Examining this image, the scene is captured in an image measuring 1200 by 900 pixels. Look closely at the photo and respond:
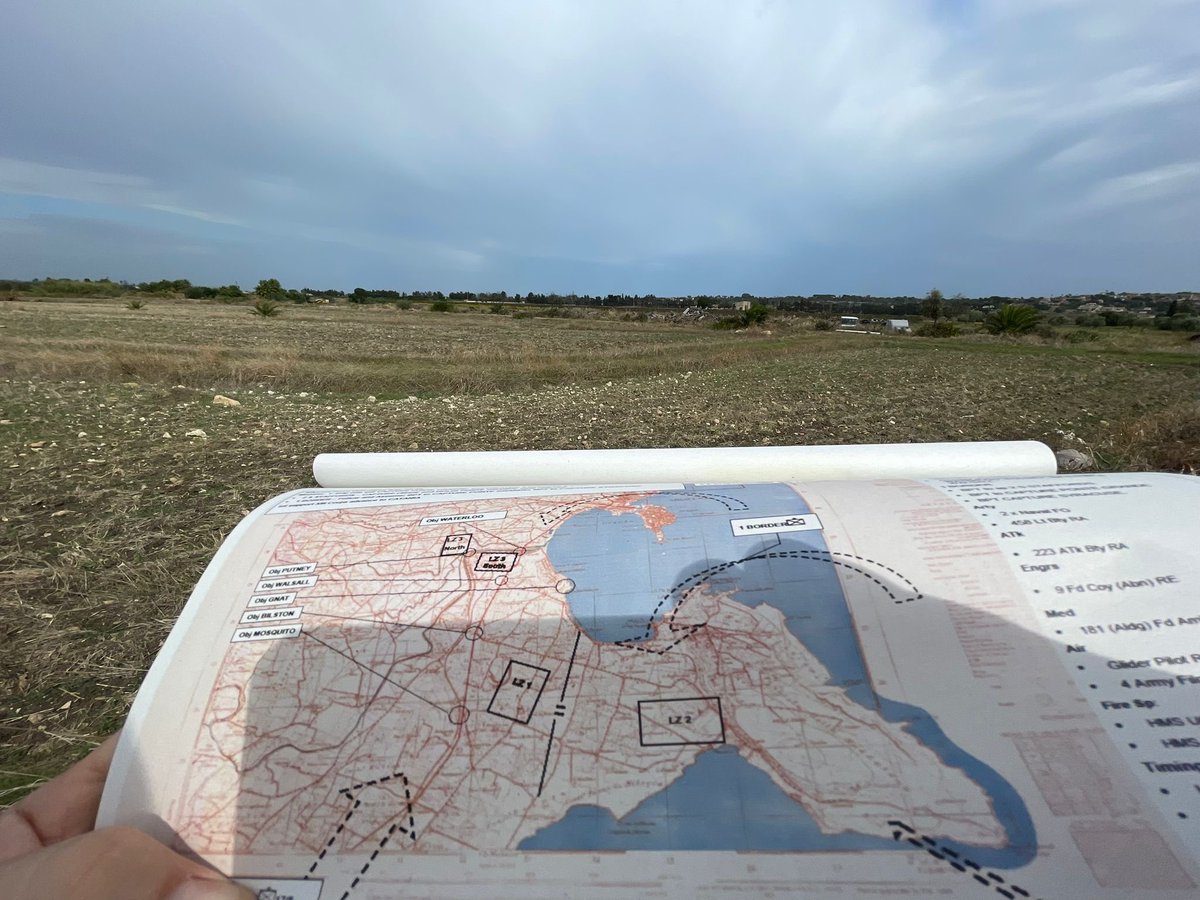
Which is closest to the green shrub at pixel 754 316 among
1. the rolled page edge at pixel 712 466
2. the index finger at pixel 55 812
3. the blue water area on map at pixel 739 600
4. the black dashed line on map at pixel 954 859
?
the rolled page edge at pixel 712 466

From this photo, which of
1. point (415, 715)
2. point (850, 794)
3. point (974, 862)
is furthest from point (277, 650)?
point (974, 862)

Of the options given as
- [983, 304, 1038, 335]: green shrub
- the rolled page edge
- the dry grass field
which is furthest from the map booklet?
[983, 304, 1038, 335]: green shrub

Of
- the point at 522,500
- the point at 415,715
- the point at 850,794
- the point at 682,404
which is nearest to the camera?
the point at 850,794

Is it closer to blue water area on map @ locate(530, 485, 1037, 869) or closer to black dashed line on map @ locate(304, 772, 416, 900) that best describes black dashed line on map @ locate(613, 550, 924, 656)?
blue water area on map @ locate(530, 485, 1037, 869)

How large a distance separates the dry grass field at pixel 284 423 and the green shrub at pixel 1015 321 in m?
12.1

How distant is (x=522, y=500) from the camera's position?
194 cm

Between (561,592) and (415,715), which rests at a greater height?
(561,592)

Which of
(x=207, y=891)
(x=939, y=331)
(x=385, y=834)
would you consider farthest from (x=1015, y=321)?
(x=207, y=891)

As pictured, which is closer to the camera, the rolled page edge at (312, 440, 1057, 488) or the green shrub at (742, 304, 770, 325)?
the rolled page edge at (312, 440, 1057, 488)

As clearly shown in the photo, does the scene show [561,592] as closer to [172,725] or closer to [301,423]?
[172,725]

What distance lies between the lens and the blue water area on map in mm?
1186

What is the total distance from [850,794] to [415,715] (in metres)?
1.10

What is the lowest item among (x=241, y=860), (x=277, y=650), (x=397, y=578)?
(x=241, y=860)

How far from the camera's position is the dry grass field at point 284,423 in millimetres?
3514
